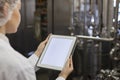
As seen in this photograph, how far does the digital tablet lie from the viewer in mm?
1714

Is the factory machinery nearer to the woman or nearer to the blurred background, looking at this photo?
the blurred background

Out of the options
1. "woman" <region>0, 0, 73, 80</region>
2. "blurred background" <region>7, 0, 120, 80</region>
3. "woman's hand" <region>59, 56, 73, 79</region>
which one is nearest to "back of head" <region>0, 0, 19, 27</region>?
"woman" <region>0, 0, 73, 80</region>

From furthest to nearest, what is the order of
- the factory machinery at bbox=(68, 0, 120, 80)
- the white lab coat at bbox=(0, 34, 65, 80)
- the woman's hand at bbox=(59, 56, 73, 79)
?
1. the factory machinery at bbox=(68, 0, 120, 80)
2. the woman's hand at bbox=(59, 56, 73, 79)
3. the white lab coat at bbox=(0, 34, 65, 80)

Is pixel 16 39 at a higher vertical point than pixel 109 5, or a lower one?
lower

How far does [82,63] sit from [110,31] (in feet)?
2.32

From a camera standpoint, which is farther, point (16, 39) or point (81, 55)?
point (16, 39)

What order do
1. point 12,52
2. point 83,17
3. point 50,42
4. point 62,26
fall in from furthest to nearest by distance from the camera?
point 62,26, point 83,17, point 50,42, point 12,52

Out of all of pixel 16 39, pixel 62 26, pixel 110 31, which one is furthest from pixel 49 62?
pixel 16 39

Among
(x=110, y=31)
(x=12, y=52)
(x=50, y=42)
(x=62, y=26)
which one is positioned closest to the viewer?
(x=12, y=52)

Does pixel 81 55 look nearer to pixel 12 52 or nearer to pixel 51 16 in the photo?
pixel 51 16

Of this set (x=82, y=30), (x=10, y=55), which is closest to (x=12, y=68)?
(x=10, y=55)

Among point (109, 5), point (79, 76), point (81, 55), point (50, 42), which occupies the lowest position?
point (79, 76)

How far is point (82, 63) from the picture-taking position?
3174mm

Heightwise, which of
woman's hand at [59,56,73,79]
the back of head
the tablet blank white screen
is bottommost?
woman's hand at [59,56,73,79]
